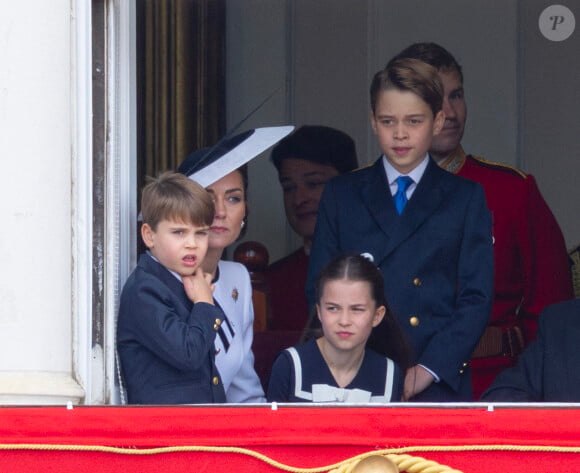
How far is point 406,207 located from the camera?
13.4ft

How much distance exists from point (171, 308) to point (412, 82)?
2.96 feet

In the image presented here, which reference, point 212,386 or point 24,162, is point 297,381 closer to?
point 212,386

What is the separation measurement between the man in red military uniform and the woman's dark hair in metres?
0.60

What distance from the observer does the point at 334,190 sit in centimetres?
415

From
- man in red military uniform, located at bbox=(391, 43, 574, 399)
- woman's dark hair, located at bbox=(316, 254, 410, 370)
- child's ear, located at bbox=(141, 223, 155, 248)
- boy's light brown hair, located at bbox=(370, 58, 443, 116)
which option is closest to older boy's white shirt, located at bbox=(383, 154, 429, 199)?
boy's light brown hair, located at bbox=(370, 58, 443, 116)

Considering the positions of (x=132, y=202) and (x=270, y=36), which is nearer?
(x=132, y=202)

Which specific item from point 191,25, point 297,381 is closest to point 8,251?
point 297,381

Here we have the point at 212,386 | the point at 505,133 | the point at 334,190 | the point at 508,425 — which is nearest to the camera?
the point at 508,425

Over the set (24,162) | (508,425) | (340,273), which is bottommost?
(508,425)

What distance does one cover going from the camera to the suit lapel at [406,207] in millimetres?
4059

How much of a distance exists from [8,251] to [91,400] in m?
0.36

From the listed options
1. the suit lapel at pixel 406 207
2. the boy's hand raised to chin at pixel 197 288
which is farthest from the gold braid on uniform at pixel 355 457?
the suit lapel at pixel 406 207

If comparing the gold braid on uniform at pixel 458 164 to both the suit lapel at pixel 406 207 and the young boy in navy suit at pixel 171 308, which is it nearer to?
the suit lapel at pixel 406 207

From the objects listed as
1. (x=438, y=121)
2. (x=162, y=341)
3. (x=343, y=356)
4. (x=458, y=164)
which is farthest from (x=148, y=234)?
(x=458, y=164)
